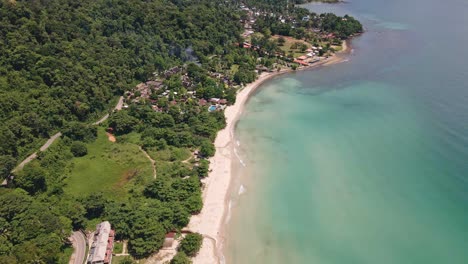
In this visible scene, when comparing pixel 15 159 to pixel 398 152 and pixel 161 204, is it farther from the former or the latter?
pixel 398 152

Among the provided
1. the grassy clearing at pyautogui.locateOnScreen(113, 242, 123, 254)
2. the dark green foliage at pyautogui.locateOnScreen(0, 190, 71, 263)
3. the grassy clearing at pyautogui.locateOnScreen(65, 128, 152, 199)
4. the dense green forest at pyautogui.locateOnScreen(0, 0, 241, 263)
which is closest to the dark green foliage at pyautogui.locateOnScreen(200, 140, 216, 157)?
the dense green forest at pyautogui.locateOnScreen(0, 0, 241, 263)

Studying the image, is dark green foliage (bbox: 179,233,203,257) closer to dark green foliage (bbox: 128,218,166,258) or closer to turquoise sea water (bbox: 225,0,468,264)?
dark green foliage (bbox: 128,218,166,258)

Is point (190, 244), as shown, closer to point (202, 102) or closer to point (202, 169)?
point (202, 169)

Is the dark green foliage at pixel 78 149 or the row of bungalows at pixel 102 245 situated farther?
the dark green foliage at pixel 78 149

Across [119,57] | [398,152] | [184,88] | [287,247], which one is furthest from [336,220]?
[119,57]

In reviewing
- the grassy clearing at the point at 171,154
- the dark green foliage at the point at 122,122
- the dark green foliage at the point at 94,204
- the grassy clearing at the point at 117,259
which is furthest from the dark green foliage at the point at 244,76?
the grassy clearing at the point at 117,259

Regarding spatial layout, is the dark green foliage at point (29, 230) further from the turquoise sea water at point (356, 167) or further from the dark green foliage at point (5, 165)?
the turquoise sea water at point (356, 167)
